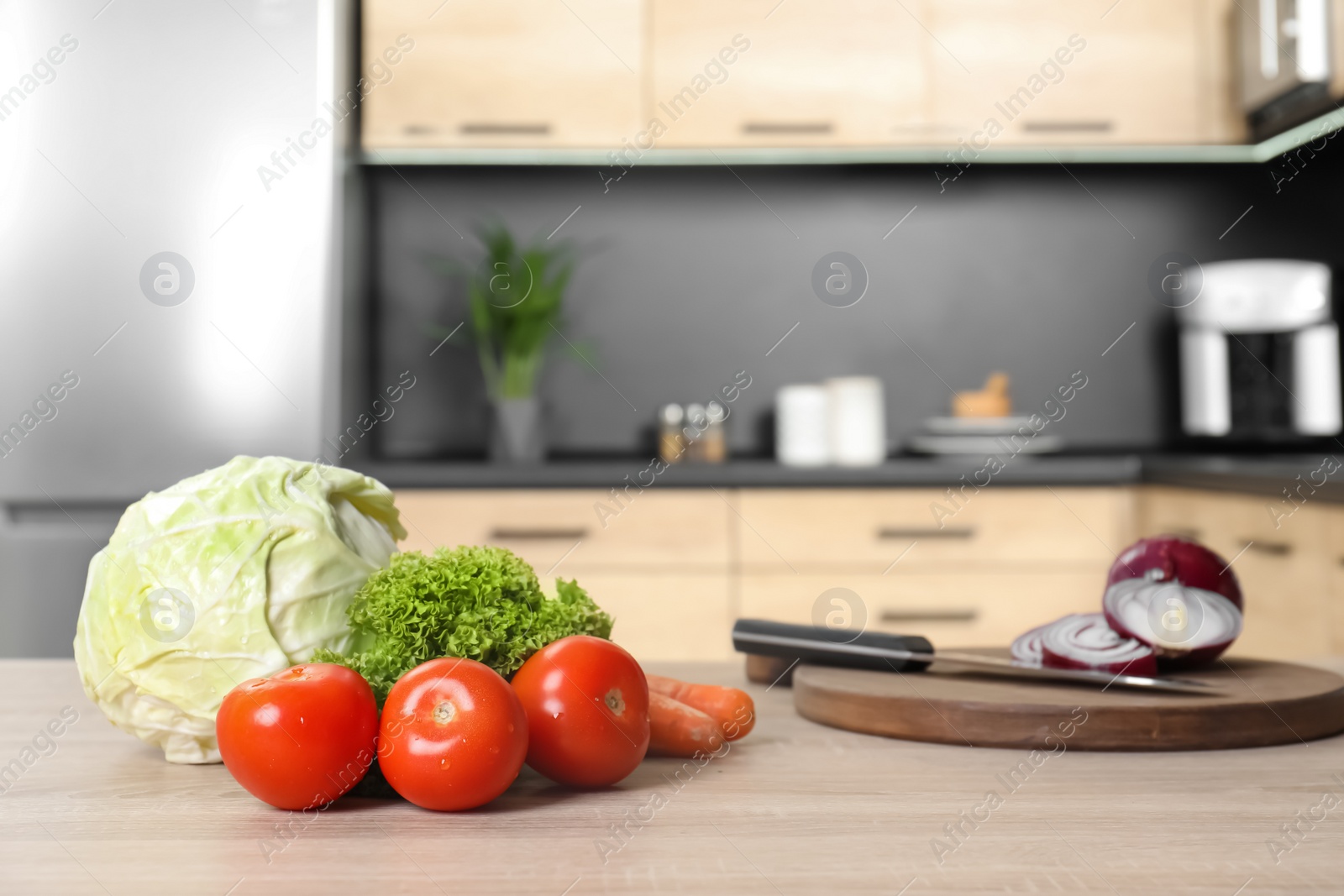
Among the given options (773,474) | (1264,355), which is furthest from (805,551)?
(1264,355)

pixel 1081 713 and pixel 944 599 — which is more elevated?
pixel 1081 713

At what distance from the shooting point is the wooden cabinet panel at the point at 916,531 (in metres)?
2.51

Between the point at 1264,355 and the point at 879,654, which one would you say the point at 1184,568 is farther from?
the point at 1264,355

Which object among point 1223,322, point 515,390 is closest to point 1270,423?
point 1223,322

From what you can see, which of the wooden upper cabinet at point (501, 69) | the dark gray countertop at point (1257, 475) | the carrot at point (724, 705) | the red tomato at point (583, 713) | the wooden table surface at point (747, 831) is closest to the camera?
the wooden table surface at point (747, 831)

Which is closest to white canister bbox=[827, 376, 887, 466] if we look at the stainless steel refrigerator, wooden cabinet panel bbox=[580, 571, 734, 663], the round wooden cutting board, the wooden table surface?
wooden cabinet panel bbox=[580, 571, 734, 663]

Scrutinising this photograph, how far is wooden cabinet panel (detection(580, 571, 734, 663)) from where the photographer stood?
250cm

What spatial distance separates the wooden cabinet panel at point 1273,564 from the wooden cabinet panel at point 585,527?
40.0 inches

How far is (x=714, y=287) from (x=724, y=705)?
2488 mm

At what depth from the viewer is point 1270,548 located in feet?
6.70

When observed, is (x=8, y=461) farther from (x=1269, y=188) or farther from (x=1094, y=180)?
(x=1269, y=188)

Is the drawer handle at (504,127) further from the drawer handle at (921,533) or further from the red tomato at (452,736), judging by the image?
the red tomato at (452,736)

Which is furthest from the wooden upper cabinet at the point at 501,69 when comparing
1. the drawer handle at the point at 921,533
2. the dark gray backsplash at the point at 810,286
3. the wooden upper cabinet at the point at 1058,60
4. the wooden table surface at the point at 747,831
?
the wooden table surface at the point at 747,831

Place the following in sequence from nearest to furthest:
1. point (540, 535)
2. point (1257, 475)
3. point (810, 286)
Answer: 1. point (1257, 475)
2. point (540, 535)
3. point (810, 286)
